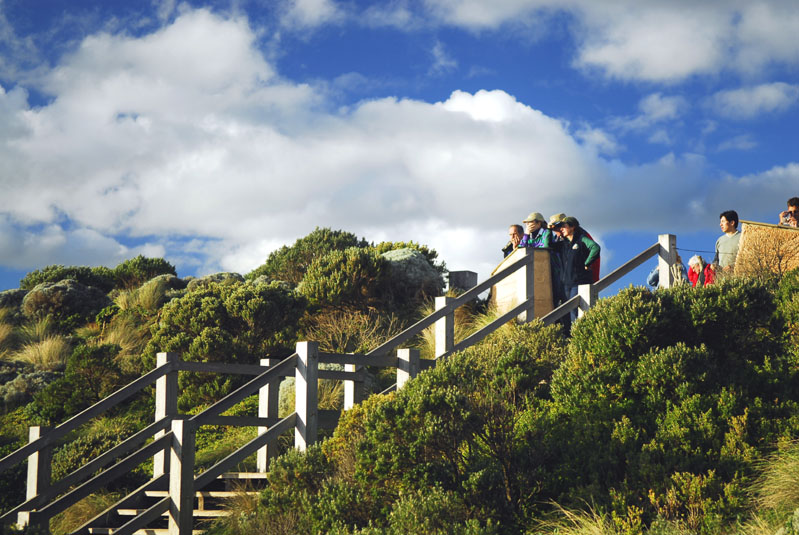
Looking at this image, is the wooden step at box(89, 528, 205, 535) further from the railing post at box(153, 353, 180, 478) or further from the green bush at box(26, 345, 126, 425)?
the green bush at box(26, 345, 126, 425)

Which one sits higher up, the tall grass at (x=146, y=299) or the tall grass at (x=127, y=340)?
the tall grass at (x=146, y=299)

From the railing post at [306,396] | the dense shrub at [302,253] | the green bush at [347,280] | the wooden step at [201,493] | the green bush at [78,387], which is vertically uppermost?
the dense shrub at [302,253]

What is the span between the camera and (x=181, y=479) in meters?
8.60

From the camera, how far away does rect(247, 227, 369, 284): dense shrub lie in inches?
941

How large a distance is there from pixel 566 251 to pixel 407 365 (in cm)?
417

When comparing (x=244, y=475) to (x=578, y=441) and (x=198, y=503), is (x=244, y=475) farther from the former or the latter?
(x=578, y=441)

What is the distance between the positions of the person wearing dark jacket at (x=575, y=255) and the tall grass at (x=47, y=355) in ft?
37.9

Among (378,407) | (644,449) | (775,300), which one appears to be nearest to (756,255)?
(775,300)

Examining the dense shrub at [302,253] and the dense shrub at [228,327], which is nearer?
the dense shrub at [228,327]

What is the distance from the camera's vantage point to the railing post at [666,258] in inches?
512

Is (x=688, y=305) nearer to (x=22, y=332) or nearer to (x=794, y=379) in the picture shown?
(x=794, y=379)

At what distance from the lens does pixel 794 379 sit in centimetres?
857

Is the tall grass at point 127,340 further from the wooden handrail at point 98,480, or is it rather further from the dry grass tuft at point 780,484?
the dry grass tuft at point 780,484

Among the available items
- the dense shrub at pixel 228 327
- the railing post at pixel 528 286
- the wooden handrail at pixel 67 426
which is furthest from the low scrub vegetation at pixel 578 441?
the dense shrub at pixel 228 327
